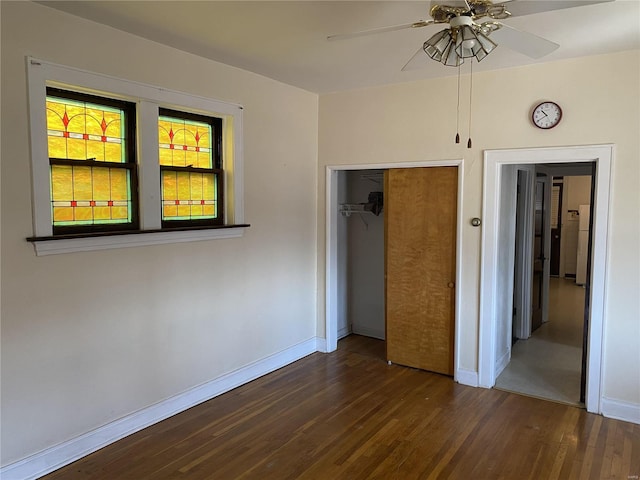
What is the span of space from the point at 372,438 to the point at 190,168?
8.04 ft

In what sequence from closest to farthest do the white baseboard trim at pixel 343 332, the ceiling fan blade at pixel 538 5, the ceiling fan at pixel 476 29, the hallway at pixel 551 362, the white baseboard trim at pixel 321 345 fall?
the ceiling fan blade at pixel 538 5 < the ceiling fan at pixel 476 29 < the hallway at pixel 551 362 < the white baseboard trim at pixel 321 345 < the white baseboard trim at pixel 343 332

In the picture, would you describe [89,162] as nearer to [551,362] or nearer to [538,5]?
[538,5]

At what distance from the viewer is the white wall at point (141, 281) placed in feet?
8.63

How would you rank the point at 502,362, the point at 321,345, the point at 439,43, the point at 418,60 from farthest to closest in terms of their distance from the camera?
the point at 321,345 → the point at 502,362 → the point at 418,60 → the point at 439,43

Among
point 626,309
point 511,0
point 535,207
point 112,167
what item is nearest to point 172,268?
point 112,167

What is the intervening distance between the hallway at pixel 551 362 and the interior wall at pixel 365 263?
1.57 m

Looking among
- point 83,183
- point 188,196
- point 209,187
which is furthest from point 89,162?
point 209,187

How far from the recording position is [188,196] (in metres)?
3.74

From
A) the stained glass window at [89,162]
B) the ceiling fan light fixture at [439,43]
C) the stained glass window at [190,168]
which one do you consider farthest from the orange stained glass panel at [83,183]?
the ceiling fan light fixture at [439,43]

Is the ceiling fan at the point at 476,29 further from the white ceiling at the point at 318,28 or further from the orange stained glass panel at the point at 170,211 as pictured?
the orange stained glass panel at the point at 170,211

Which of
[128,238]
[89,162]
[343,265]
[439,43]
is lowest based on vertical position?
[343,265]

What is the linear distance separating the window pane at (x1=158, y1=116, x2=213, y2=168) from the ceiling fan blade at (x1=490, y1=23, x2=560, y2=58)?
2.34m

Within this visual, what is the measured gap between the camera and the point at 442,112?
13.7 feet

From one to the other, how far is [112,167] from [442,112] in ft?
9.14
